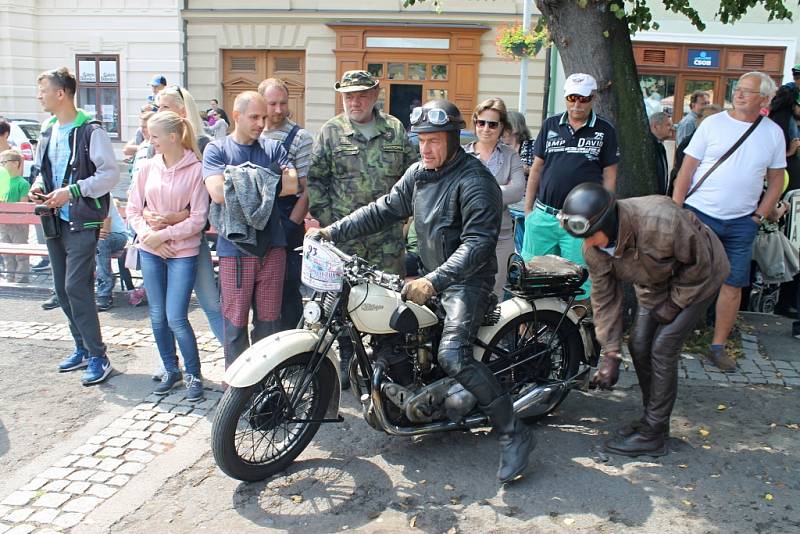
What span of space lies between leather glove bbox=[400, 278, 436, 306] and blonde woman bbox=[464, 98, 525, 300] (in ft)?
6.26

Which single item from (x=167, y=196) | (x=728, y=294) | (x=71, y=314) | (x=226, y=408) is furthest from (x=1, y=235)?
(x=728, y=294)

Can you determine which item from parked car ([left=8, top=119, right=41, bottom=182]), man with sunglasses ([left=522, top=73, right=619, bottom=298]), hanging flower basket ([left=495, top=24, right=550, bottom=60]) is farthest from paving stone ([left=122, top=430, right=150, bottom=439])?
hanging flower basket ([left=495, top=24, right=550, bottom=60])

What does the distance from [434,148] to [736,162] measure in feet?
9.28

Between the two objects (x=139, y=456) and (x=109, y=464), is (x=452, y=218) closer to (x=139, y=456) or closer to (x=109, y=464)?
(x=139, y=456)

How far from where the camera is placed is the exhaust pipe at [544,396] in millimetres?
4615

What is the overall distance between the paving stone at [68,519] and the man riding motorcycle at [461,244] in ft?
6.26

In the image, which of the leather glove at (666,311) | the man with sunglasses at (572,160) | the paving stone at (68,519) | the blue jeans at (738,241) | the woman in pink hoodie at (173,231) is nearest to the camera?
the paving stone at (68,519)

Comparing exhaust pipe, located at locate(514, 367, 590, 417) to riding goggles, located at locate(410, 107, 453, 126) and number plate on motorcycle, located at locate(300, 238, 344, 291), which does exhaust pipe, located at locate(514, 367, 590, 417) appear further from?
riding goggles, located at locate(410, 107, 453, 126)

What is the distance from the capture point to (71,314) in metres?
5.86

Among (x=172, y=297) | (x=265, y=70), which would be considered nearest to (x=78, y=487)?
(x=172, y=297)

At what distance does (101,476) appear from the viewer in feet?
14.1

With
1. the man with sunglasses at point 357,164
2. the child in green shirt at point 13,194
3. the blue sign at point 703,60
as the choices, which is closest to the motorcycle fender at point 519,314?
the man with sunglasses at point 357,164

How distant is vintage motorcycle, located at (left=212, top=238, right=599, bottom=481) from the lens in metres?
4.05

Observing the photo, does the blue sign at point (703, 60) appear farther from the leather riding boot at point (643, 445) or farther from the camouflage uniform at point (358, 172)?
the leather riding boot at point (643, 445)
